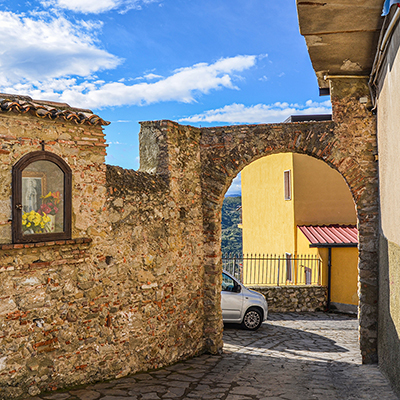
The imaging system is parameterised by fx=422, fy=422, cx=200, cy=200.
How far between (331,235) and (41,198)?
35.7 ft

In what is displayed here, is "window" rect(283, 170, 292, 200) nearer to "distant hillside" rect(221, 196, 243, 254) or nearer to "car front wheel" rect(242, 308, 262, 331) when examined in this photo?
"car front wheel" rect(242, 308, 262, 331)

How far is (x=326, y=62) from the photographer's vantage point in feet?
23.4

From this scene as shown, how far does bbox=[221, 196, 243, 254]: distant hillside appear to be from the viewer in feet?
113

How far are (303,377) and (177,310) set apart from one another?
87.7 inches

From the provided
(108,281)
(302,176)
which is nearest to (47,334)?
(108,281)

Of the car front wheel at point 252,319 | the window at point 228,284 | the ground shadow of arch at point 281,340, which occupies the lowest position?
the ground shadow of arch at point 281,340

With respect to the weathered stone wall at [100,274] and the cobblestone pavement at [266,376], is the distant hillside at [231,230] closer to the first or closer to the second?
the cobblestone pavement at [266,376]

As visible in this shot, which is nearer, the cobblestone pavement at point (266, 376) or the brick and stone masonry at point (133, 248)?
the brick and stone masonry at point (133, 248)

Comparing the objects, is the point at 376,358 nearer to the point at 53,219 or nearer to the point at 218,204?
the point at 218,204

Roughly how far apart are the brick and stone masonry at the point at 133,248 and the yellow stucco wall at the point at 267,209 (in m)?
7.66

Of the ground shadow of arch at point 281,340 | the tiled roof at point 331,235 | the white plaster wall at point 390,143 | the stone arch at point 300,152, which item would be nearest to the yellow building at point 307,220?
the tiled roof at point 331,235

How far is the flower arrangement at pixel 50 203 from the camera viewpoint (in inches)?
199

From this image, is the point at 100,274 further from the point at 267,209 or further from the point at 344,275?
the point at 267,209

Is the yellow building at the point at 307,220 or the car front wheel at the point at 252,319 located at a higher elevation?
the yellow building at the point at 307,220
